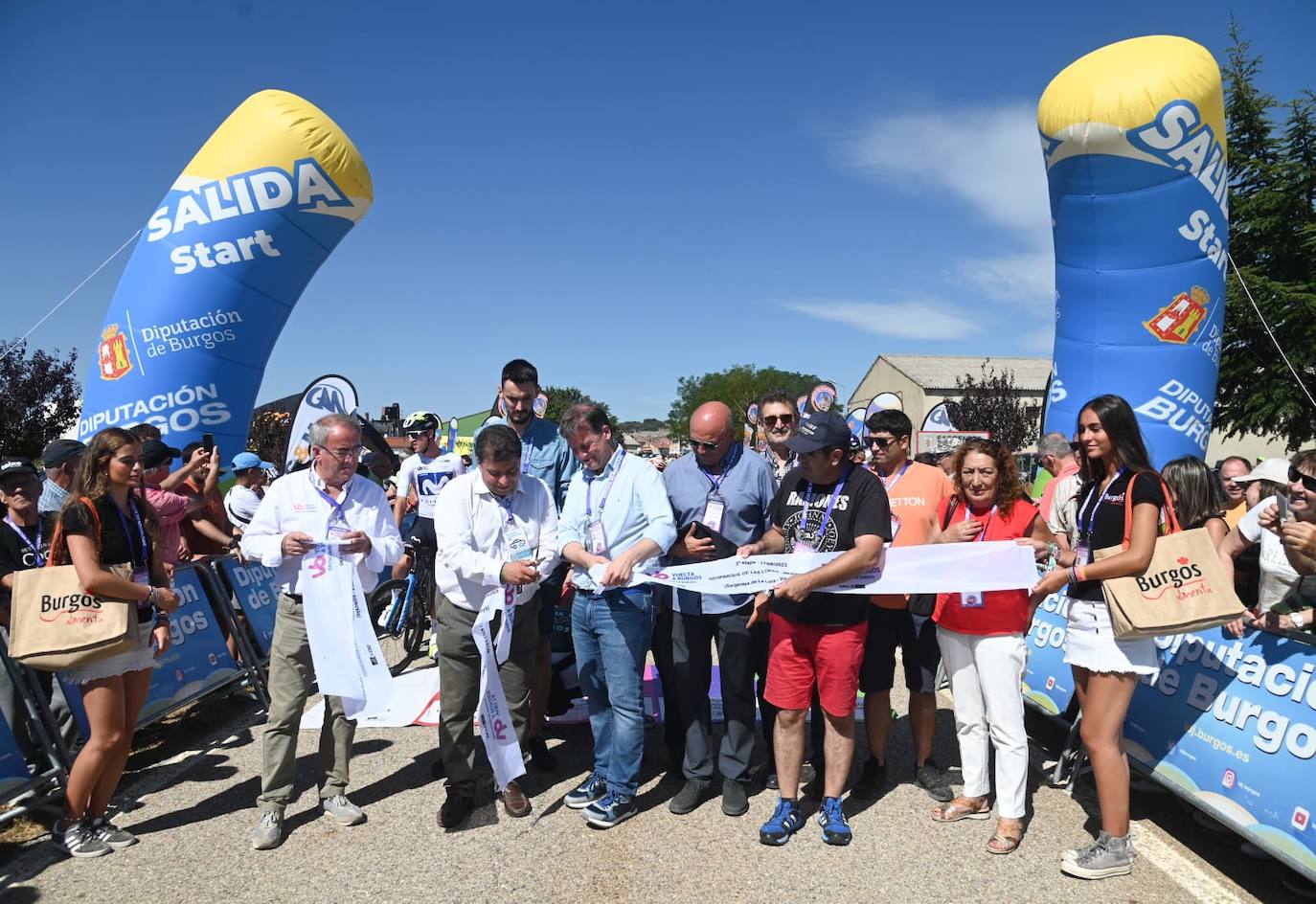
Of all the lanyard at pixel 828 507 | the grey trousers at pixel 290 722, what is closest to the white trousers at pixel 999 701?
the lanyard at pixel 828 507

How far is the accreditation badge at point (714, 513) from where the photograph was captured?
13.2 feet

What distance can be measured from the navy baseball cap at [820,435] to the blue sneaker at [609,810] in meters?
2.05

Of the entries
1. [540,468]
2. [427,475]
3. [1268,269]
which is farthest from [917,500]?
[1268,269]

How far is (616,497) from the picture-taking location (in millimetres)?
3850

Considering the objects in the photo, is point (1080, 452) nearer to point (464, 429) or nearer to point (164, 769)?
point (164, 769)

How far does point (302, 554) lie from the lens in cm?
385

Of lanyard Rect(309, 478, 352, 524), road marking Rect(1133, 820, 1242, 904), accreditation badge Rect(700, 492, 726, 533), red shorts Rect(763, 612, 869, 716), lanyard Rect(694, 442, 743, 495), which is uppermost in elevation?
lanyard Rect(694, 442, 743, 495)

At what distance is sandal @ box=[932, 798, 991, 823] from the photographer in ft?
12.7

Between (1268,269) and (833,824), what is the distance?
21756mm

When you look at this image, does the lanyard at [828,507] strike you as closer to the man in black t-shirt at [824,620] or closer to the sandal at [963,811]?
the man in black t-shirt at [824,620]

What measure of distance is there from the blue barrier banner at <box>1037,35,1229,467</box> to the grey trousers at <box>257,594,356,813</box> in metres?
9.12

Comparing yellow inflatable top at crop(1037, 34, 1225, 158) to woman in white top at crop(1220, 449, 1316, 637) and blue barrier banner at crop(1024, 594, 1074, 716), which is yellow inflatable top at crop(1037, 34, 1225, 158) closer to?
Answer: woman in white top at crop(1220, 449, 1316, 637)

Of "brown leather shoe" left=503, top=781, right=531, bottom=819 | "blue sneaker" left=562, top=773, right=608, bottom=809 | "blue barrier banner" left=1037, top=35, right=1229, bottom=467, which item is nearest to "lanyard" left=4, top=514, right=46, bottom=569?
"brown leather shoe" left=503, top=781, right=531, bottom=819

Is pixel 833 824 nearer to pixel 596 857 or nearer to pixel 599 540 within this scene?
pixel 596 857
